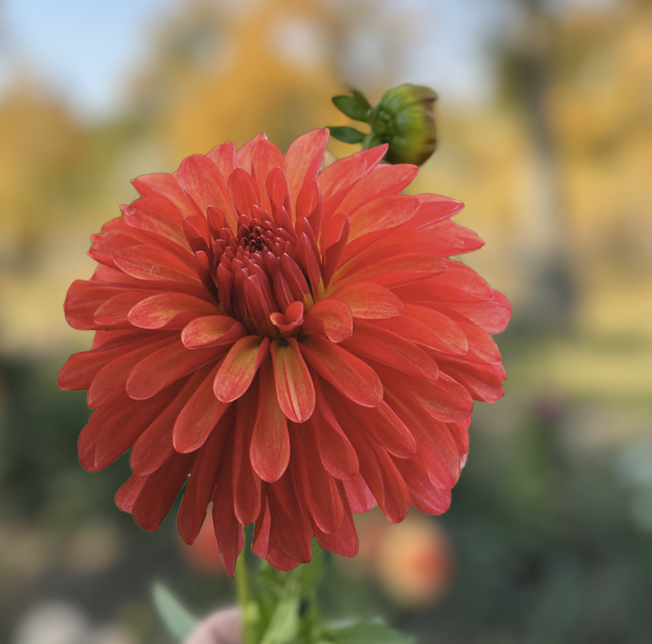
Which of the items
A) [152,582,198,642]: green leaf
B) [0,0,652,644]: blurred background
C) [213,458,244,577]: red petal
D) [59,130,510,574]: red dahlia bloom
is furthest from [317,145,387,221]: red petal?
[0,0,652,644]: blurred background

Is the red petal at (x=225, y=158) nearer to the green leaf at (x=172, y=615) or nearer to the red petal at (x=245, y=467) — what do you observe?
the red petal at (x=245, y=467)

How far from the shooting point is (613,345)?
255 cm

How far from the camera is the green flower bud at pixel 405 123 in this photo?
0.92 ft

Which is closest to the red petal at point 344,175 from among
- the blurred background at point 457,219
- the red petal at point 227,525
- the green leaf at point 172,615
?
the red petal at point 227,525

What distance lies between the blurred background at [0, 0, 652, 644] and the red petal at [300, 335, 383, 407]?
3.54 ft

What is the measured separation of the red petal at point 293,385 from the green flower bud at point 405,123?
106 millimetres

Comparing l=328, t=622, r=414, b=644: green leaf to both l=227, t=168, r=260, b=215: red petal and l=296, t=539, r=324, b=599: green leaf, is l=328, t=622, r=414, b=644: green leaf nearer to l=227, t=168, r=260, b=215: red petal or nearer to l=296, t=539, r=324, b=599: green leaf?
l=296, t=539, r=324, b=599: green leaf

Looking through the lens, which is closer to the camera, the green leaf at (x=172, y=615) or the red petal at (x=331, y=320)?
the red petal at (x=331, y=320)

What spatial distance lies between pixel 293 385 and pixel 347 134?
0.13 meters

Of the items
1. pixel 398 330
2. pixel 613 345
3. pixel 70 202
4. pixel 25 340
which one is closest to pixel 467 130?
pixel 613 345

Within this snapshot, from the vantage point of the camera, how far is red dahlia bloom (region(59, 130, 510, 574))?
0.22 m

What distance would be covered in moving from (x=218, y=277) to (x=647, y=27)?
298cm

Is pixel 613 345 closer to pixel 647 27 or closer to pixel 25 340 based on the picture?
pixel 647 27

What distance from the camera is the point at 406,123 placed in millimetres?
281
